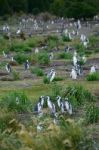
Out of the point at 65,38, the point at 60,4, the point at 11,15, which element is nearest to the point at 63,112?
the point at 65,38

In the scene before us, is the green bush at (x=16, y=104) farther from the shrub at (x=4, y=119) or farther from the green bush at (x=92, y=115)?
the green bush at (x=92, y=115)

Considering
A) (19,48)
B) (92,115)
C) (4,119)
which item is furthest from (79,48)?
(4,119)

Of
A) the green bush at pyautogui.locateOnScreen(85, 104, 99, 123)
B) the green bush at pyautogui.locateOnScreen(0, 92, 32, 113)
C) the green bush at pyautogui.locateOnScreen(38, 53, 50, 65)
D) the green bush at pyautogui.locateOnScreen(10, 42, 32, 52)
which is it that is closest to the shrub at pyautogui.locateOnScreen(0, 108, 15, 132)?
the green bush at pyautogui.locateOnScreen(0, 92, 32, 113)

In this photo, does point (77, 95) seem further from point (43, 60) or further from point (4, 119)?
point (43, 60)

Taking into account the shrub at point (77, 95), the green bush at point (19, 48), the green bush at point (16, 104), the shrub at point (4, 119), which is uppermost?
the shrub at point (4, 119)

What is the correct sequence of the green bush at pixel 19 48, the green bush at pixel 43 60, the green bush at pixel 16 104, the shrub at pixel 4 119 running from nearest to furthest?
the shrub at pixel 4 119 < the green bush at pixel 16 104 < the green bush at pixel 43 60 < the green bush at pixel 19 48

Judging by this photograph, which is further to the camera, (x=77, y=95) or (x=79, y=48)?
(x=79, y=48)

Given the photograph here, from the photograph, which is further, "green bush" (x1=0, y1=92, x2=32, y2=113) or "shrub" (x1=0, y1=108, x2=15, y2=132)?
"green bush" (x1=0, y1=92, x2=32, y2=113)

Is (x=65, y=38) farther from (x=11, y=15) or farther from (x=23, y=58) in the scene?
(x=11, y=15)

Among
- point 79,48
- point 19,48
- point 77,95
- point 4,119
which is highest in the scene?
point 4,119

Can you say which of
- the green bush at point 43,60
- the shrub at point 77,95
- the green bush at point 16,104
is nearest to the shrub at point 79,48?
the green bush at point 43,60

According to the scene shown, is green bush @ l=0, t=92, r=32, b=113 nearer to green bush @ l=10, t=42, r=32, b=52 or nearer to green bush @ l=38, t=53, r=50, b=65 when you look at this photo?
green bush @ l=38, t=53, r=50, b=65

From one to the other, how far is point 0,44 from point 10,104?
32.2 m

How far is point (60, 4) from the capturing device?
4532 inches
